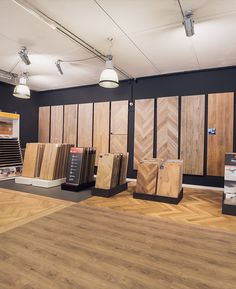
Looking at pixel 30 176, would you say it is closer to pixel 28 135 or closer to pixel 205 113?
pixel 28 135

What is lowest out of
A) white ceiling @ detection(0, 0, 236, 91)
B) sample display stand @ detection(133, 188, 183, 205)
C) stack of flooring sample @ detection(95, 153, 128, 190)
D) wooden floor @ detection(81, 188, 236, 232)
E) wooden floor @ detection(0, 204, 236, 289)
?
wooden floor @ detection(0, 204, 236, 289)

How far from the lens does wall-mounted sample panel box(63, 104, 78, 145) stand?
280 inches

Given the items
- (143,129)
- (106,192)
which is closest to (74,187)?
(106,192)

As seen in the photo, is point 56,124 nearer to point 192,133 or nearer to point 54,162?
point 54,162

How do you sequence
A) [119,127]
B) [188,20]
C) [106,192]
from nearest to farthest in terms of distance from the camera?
[188,20] < [106,192] < [119,127]

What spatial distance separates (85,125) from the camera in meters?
6.93

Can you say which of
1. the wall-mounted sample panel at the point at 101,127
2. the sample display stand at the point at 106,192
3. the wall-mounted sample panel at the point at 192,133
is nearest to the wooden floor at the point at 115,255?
the sample display stand at the point at 106,192

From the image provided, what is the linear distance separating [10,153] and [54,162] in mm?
2058

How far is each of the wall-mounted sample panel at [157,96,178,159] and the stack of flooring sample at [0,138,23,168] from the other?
4.43 m

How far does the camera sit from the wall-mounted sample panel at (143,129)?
235 inches

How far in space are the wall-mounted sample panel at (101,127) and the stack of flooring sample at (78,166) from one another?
4.40 ft

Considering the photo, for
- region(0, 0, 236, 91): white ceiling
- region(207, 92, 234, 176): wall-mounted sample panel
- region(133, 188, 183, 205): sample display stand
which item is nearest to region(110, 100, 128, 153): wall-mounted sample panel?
region(0, 0, 236, 91): white ceiling

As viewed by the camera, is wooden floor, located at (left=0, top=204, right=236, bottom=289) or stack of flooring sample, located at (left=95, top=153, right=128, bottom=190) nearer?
wooden floor, located at (left=0, top=204, right=236, bottom=289)

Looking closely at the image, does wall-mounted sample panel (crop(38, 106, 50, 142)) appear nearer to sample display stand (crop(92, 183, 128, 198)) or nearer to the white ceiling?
the white ceiling
